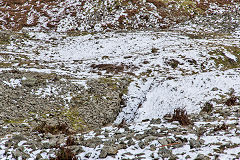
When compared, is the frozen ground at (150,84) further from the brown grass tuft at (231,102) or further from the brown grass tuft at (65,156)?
the brown grass tuft at (65,156)

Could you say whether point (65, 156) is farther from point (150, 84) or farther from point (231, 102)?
point (150, 84)

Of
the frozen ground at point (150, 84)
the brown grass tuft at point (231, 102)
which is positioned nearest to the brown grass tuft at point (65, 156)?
the frozen ground at point (150, 84)

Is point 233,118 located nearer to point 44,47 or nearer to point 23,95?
point 23,95

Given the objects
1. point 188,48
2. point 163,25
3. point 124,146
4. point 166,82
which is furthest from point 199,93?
point 163,25

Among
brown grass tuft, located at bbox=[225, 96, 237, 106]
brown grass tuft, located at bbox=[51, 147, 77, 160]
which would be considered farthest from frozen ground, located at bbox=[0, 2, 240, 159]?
brown grass tuft, located at bbox=[51, 147, 77, 160]

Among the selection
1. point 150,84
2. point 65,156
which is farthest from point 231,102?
point 65,156

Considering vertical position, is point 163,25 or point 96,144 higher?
point 163,25

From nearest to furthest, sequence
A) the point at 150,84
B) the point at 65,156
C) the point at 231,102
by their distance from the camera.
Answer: the point at 65,156 < the point at 231,102 < the point at 150,84

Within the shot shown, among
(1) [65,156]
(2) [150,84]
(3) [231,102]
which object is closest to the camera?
(1) [65,156]

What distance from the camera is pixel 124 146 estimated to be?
21.1 feet

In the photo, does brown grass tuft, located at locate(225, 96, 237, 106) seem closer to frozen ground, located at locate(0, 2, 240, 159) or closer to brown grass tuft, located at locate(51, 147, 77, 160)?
frozen ground, located at locate(0, 2, 240, 159)

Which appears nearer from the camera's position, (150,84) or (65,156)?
(65,156)

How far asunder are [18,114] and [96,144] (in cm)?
678

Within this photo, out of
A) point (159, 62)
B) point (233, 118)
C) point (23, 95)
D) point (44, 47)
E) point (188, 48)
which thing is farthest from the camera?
point (44, 47)
